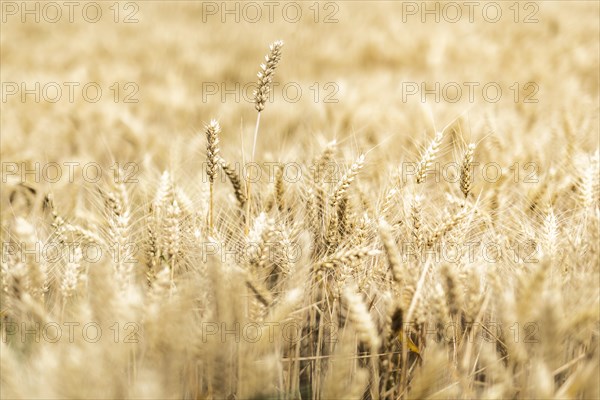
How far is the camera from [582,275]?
765 mm

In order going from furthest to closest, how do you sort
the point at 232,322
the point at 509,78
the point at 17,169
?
the point at 509,78, the point at 17,169, the point at 232,322

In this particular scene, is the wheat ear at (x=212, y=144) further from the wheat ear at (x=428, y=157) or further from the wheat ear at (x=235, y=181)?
the wheat ear at (x=428, y=157)

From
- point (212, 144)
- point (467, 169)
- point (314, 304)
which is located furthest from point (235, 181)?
point (467, 169)

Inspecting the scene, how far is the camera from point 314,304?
0.83 meters

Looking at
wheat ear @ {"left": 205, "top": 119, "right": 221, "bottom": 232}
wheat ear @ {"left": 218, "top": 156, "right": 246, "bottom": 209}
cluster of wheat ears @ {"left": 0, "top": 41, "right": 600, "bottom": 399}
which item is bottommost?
cluster of wheat ears @ {"left": 0, "top": 41, "right": 600, "bottom": 399}

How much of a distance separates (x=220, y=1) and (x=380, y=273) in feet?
16.1

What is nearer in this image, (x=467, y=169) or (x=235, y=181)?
(x=467, y=169)

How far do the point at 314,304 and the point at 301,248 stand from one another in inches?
5.7

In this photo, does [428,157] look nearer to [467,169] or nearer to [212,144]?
[467,169]

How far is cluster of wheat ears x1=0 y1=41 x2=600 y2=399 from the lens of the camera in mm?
639

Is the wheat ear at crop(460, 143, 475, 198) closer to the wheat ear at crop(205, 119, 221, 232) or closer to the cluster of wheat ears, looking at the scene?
the cluster of wheat ears

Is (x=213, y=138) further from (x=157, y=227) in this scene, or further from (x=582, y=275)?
(x=582, y=275)

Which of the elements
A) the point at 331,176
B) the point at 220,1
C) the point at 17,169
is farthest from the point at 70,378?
the point at 220,1

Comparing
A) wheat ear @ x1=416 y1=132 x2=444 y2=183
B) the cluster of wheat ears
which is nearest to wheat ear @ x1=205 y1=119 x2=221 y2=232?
the cluster of wheat ears
